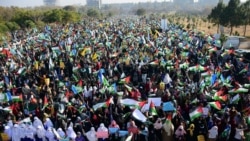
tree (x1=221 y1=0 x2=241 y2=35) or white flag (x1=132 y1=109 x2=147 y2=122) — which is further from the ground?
tree (x1=221 y1=0 x2=241 y2=35)

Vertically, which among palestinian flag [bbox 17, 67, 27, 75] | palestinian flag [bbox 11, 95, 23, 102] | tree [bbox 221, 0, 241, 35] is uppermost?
tree [bbox 221, 0, 241, 35]

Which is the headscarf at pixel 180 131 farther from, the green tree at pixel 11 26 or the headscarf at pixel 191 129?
the green tree at pixel 11 26

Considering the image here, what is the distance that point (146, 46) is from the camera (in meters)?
21.7

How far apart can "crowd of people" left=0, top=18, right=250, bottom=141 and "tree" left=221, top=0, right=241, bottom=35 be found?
18.3 meters

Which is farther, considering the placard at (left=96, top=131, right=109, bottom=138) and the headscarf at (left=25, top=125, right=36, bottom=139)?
the headscarf at (left=25, top=125, right=36, bottom=139)

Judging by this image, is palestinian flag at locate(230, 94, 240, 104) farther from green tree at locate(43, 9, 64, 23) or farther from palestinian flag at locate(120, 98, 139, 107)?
green tree at locate(43, 9, 64, 23)

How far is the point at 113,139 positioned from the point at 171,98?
2.81 m

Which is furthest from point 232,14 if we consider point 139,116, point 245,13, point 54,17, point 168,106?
point 139,116

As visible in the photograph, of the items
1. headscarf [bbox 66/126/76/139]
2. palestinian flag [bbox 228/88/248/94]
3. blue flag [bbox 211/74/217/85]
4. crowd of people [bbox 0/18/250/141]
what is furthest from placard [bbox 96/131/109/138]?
blue flag [bbox 211/74/217/85]

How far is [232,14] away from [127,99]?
28.7 meters

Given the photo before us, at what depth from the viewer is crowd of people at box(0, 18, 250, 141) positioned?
9664 millimetres

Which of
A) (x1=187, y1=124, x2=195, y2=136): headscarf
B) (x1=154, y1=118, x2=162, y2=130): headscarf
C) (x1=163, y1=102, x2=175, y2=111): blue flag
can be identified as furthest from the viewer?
(x1=163, y1=102, x2=175, y2=111): blue flag

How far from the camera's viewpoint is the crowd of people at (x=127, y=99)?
9664mm

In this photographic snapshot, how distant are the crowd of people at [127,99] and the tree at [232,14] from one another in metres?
18.3
